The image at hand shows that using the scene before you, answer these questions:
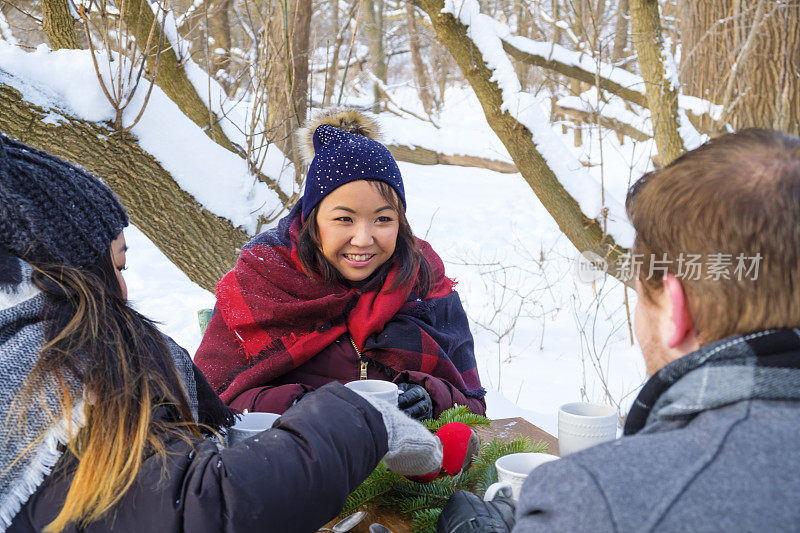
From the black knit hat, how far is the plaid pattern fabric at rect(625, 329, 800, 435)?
1.04 meters

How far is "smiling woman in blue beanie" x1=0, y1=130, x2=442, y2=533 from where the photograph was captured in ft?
3.52

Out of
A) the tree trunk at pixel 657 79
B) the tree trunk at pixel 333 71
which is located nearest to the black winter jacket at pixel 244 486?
the tree trunk at pixel 333 71

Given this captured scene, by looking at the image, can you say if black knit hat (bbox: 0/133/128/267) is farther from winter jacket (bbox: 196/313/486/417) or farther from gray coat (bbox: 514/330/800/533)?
winter jacket (bbox: 196/313/486/417)

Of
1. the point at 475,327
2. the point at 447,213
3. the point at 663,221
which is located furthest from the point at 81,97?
the point at 447,213

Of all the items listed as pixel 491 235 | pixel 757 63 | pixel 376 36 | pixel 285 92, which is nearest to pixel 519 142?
pixel 285 92

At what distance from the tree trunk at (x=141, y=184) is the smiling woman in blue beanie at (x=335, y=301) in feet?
4.09

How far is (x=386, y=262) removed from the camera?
2.50 m

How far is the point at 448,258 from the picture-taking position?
29.0 ft

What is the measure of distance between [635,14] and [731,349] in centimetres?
397

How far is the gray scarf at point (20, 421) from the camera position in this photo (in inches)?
42.3

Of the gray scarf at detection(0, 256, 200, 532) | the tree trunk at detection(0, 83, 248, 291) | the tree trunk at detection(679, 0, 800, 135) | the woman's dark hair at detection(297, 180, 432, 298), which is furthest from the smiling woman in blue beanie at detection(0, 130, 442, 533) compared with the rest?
the tree trunk at detection(679, 0, 800, 135)

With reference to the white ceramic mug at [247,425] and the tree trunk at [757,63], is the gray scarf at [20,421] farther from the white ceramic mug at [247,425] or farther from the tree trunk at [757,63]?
the tree trunk at [757,63]

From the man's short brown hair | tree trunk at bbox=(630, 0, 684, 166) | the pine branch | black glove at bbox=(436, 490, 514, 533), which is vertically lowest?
the pine branch

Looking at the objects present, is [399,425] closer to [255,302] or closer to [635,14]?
[255,302]
